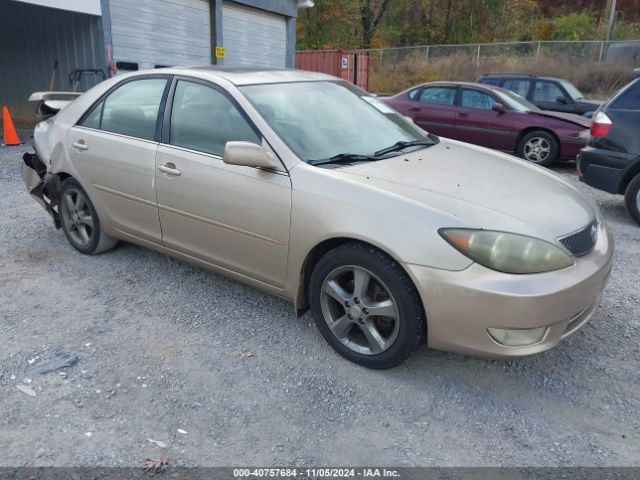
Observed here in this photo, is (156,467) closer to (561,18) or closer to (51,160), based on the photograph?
(51,160)

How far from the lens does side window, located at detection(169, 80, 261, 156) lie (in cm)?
322

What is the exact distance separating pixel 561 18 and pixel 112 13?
3514 centimetres

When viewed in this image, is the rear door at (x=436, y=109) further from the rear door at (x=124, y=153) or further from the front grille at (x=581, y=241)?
the front grille at (x=581, y=241)

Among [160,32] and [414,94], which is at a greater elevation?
[160,32]

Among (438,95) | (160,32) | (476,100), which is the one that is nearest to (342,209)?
(476,100)

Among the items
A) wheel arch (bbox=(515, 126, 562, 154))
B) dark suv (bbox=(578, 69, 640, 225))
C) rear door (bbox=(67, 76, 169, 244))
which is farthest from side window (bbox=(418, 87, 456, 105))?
rear door (bbox=(67, 76, 169, 244))

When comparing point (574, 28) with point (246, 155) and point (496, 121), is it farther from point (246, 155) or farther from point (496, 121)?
point (246, 155)

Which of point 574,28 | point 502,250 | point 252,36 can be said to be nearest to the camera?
point 502,250

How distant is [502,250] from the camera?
7.97ft

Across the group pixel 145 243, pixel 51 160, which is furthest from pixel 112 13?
pixel 145 243

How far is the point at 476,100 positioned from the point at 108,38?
24.7ft

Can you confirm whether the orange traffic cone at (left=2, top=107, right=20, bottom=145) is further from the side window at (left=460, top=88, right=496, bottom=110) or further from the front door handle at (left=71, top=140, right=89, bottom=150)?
the side window at (left=460, top=88, right=496, bottom=110)

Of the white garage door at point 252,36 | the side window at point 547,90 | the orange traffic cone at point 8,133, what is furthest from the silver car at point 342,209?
the white garage door at point 252,36

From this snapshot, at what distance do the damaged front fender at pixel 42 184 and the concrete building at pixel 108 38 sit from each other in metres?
6.01
